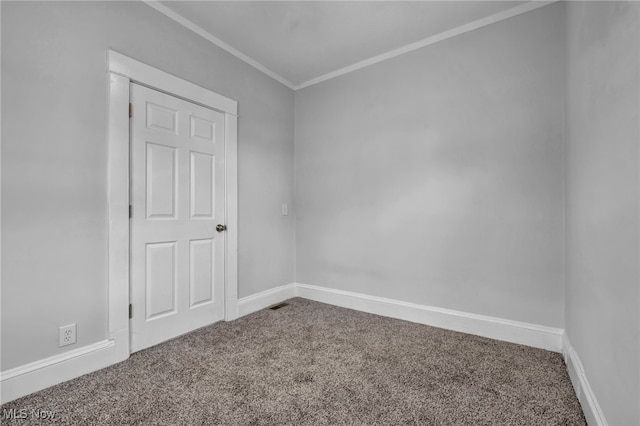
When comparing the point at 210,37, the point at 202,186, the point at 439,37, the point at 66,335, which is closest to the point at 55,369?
the point at 66,335

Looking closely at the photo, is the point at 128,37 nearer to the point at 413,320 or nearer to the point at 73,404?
the point at 73,404

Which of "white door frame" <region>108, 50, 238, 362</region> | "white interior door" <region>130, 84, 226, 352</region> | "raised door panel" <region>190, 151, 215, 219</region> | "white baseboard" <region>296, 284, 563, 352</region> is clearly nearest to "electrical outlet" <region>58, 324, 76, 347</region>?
"white door frame" <region>108, 50, 238, 362</region>

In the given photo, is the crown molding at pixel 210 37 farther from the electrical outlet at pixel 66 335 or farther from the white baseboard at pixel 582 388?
the white baseboard at pixel 582 388

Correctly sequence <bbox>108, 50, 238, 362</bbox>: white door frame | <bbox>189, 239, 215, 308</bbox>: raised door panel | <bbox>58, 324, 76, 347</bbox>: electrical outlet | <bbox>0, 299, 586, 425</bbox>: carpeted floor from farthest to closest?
<bbox>189, 239, 215, 308</bbox>: raised door panel → <bbox>108, 50, 238, 362</bbox>: white door frame → <bbox>58, 324, 76, 347</bbox>: electrical outlet → <bbox>0, 299, 586, 425</bbox>: carpeted floor

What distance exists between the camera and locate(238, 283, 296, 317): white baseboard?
2965 millimetres

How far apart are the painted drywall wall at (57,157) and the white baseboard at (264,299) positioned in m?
1.20

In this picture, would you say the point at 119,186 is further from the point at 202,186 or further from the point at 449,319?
the point at 449,319

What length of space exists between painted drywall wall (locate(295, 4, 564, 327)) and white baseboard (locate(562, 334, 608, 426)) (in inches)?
14.2

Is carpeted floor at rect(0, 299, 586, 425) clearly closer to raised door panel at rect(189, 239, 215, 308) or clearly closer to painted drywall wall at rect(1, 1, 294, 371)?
raised door panel at rect(189, 239, 215, 308)

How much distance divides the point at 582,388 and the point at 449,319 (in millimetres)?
1108

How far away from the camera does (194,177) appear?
8.38 ft

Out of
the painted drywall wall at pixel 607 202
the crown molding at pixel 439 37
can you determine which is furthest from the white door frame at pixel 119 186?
the painted drywall wall at pixel 607 202

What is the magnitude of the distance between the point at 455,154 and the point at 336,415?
217 cm

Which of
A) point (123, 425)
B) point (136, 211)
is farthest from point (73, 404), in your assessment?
point (136, 211)
